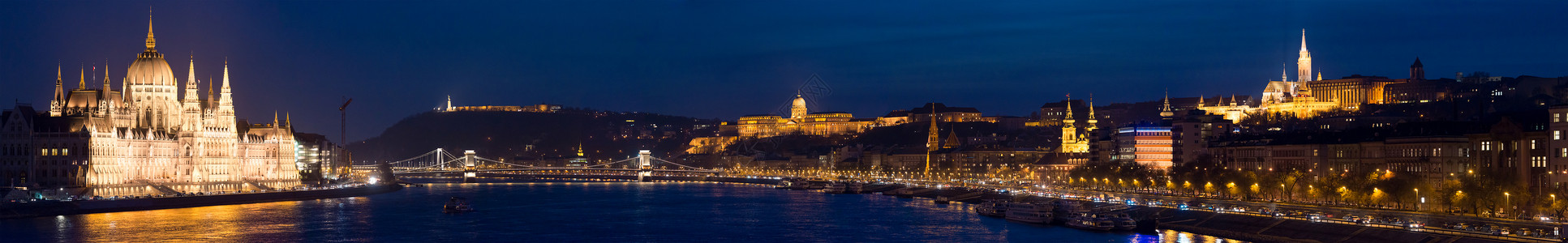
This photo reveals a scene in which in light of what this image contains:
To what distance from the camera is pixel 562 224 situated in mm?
65000

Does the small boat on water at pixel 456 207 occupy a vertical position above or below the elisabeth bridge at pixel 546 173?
below

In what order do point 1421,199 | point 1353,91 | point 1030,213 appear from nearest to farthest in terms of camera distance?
point 1421,199 → point 1030,213 → point 1353,91

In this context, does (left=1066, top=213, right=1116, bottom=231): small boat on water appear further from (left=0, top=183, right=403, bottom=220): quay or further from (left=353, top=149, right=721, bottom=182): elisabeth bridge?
(left=353, top=149, right=721, bottom=182): elisabeth bridge

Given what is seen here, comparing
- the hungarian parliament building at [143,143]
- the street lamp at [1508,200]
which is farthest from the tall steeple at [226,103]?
the street lamp at [1508,200]

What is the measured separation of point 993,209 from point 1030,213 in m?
5.98

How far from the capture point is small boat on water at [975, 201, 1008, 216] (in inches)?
2601

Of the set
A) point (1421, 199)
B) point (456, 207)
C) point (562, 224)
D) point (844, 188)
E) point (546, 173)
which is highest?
point (1421, 199)

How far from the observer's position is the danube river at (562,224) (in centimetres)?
5494

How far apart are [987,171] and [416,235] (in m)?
80.6

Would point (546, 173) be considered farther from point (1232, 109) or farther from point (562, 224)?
point (562, 224)

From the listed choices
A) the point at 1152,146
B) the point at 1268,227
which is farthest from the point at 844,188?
the point at 1268,227

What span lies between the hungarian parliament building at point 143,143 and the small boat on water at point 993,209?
137ft

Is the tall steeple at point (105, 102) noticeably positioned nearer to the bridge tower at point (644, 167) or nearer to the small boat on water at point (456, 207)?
the small boat on water at point (456, 207)

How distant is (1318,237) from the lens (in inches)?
1672
